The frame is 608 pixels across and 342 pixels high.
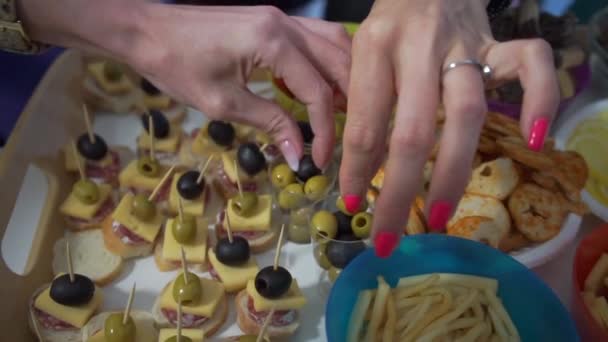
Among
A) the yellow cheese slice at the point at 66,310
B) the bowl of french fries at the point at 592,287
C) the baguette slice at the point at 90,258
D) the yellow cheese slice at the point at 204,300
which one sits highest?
the bowl of french fries at the point at 592,287

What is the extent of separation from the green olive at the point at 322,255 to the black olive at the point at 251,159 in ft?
1.10

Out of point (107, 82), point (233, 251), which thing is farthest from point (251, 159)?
point (107, 82)

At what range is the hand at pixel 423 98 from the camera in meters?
1.00

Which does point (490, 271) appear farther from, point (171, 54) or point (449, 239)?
point (171, 54)

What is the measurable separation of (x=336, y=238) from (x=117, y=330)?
58 cm

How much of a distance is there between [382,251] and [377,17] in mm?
436

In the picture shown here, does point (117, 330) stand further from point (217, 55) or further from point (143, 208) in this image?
point (217, 55)

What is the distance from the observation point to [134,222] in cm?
170

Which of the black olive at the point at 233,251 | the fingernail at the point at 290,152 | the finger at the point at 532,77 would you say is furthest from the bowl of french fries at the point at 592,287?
the black olive at the point at 233,251

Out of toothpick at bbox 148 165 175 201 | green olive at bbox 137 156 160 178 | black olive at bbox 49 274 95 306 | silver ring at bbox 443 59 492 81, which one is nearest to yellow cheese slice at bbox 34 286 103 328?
black olive at bbox 49 274 95 306

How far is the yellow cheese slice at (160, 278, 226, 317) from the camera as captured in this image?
4.90 ft

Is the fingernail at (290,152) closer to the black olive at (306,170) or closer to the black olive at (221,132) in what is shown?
the black olive at (306,170)

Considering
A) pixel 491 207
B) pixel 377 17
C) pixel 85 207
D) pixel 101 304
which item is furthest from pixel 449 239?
pixel 85 207

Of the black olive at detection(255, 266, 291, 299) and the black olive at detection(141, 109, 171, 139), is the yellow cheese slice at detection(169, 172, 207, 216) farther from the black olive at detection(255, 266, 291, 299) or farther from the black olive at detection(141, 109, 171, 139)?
the black olive at detection(255, 266, 291, 299)
